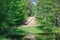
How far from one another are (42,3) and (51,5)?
100 centimetres

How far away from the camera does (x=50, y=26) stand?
14.5 meters

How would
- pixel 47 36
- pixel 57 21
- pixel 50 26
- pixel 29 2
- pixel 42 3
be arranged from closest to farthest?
pixel 47 36, pixel 50 26, pixel 42 3, pixel 57 21, pixel 29 2

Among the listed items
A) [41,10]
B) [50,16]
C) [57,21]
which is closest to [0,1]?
[50,16]

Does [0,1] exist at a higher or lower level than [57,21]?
higher

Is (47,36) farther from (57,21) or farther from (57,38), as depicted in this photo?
(57,21)

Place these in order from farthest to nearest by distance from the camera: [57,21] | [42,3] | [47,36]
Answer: [57,21] < [42,3] < [47,36]

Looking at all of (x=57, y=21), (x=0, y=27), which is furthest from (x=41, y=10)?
(x=0, y=27)

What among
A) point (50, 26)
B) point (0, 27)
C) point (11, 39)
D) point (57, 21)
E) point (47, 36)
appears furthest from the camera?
point (57, 21)

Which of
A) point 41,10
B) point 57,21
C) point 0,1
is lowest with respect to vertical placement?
point 57,21

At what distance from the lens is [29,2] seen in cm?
2869

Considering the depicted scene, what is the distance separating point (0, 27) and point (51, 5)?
4.41 meters

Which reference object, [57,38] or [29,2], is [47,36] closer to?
[57,38]

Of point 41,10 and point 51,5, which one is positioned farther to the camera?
point 41,10

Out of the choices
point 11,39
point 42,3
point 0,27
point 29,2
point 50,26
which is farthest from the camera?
point 29,2
